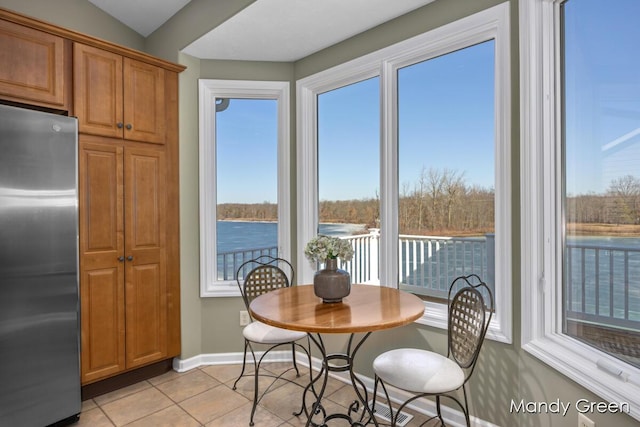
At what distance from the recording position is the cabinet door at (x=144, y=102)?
2.60m

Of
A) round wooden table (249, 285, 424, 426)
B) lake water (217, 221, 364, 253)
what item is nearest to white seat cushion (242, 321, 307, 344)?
round wooden table (249, 285, 424, 426)

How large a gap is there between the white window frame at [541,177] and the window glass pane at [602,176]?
48 mm

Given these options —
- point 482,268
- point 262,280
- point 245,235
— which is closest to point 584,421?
point 482,268

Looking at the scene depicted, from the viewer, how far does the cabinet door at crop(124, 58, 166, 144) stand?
260 cm

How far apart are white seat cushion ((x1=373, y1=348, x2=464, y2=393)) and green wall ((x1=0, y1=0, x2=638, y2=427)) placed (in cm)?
35

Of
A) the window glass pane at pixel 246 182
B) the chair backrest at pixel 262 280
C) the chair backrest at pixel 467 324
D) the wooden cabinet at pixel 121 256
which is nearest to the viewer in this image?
the chair backrest at pixel 467 324

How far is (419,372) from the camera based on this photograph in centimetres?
175

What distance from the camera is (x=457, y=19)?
7.00 ft

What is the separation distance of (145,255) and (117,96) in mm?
1173

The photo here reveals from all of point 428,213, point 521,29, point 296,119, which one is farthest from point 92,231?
point 521,29

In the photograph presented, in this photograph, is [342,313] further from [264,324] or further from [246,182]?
[246,182]

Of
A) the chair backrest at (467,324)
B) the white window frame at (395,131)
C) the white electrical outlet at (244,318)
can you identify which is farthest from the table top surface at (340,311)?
the white electrical outlet at (244,318)

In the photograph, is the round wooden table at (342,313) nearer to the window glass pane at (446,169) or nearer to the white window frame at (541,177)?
the window glass pane at (446,169)

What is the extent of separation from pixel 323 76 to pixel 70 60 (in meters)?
1.76
